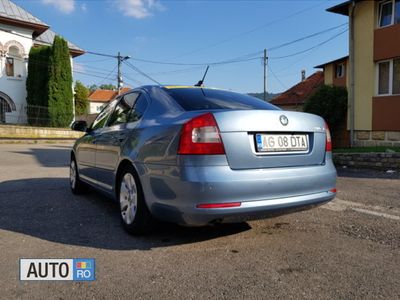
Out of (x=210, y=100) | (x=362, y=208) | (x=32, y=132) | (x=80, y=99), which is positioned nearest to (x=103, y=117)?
Answer: (x=210, y=100)

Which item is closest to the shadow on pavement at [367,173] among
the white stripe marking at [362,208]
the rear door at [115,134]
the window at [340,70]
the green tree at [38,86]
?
the white stripe marking at [362,208]

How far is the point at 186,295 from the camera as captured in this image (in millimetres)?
2551

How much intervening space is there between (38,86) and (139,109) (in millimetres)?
25437

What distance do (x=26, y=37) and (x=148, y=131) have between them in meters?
28.3

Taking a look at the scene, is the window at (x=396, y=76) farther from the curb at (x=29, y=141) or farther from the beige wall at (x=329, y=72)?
the curb at (x=29, y=141)

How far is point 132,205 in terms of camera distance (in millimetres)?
3830

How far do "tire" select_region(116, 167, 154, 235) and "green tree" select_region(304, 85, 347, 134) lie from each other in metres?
12.5

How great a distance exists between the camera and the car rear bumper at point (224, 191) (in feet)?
9.89

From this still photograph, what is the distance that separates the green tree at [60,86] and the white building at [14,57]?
7.88 ft

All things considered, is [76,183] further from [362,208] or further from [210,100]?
[362,208]

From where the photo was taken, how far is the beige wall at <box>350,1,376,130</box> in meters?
13.2

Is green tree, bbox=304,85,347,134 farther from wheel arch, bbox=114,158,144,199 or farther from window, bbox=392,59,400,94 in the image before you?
wheel arch, bbox=114,158,144,199

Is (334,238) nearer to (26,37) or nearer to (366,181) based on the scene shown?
(366,181)

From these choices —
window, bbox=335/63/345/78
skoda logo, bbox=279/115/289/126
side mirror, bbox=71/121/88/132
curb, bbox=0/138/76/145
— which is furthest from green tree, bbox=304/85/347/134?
curb, bbox=0/138/76/145
